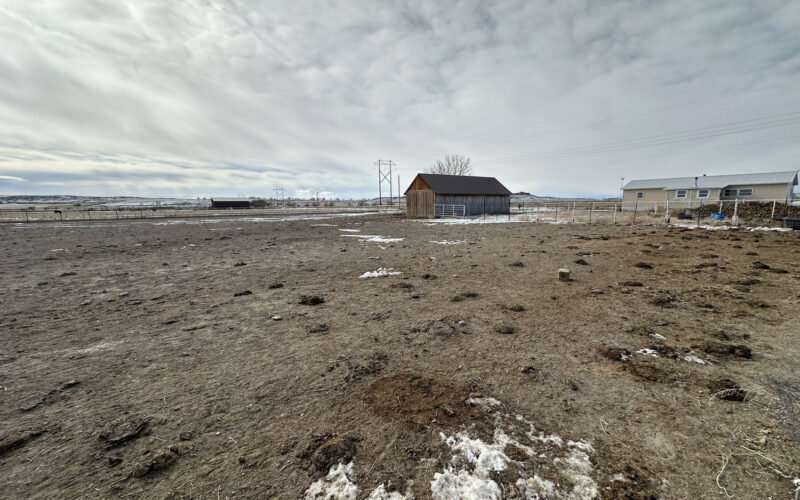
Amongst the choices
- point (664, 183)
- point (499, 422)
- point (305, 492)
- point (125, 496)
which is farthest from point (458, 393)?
point (664, 183)

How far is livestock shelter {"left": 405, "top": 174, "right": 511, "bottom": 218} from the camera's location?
34.2 m

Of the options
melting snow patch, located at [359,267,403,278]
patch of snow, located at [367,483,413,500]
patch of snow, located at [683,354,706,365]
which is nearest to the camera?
patch of snow, located at [367,483,413,500]

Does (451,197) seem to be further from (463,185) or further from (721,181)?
(721,181)

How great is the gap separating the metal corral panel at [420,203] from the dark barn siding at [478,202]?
0.97 meters

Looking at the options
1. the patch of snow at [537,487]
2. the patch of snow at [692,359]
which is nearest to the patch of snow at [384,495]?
the patch of snow at [537,487]

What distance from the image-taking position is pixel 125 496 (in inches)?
82.1

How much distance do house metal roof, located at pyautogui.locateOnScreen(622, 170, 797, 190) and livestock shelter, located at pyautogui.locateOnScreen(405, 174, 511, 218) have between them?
78.1 ft

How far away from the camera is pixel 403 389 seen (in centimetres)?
329

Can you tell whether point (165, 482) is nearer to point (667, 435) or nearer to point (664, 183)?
point (667, 435)

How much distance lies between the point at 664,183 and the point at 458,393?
185 feet

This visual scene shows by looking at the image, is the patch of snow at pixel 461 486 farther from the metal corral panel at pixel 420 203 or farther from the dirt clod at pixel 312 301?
the metal corral panel at pixel 420 203

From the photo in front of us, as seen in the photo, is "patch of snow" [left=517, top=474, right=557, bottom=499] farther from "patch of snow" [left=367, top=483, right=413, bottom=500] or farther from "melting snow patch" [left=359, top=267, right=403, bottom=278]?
"melting snow patch" [left=359, top=267, right=403, bottom=278]

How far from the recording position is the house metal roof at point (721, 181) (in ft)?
121

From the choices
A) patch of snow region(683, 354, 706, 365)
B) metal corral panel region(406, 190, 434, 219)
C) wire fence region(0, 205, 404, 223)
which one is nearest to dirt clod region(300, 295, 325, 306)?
patch of snow region(683, 354, 706, 365)
